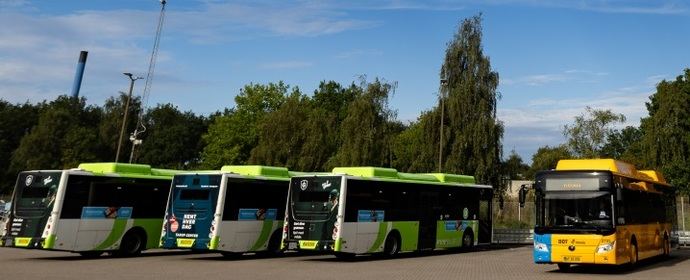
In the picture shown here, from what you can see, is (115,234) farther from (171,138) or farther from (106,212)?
(171,138)

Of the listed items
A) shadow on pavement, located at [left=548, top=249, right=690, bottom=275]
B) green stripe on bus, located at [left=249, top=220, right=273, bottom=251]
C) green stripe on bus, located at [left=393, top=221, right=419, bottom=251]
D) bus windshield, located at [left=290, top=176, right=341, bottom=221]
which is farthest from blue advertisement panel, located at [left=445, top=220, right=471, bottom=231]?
green stripe on bus, located at [left=249, top=220, right=273, bottom=251]

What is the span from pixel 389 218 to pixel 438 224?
3.32m

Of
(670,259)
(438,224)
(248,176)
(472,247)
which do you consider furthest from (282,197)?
(670,259)

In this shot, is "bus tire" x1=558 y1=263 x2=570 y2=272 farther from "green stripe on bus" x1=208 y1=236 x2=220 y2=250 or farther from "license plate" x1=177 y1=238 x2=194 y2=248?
"license plate" x1=177 y1=238 x2=194 y2=248

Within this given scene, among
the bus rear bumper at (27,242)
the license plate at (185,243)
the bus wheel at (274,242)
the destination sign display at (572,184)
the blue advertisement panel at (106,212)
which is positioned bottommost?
the bus rear bumper at (27,242)

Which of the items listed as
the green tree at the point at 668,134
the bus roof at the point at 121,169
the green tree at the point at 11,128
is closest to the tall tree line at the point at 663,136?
the green tree at the point at 668,134

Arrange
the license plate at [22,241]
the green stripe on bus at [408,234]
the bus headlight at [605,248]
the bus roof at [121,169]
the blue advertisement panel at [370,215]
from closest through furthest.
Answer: the bus headlight at [605,248], the license plate at [22,241], the blue advertisement panel at [370,215], the bus roof at [121,169], the green stripe on bus at [408,234]

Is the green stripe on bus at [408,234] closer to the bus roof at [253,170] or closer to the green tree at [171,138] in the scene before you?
the bus roof at [253,170]

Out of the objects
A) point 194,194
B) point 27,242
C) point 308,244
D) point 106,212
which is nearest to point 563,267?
point 308,244

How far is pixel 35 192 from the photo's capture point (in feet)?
72.9

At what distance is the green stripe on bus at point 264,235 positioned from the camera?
23984 mm

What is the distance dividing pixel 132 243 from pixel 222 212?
12.7 feet

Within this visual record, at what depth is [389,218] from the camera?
80.4ft

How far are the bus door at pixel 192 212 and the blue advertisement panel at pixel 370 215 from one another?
15.0 feet
